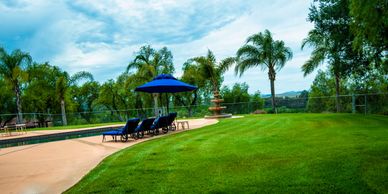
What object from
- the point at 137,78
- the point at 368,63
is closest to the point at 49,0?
the point at 137,78

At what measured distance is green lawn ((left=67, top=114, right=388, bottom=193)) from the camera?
163 inches

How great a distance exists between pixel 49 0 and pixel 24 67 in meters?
15.4

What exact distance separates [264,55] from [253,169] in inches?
664

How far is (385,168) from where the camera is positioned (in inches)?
182

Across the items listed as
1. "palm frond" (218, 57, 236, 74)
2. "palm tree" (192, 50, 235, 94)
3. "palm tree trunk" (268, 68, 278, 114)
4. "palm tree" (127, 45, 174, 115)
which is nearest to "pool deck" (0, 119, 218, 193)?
"palm tree" (192, 50, 235, 94)

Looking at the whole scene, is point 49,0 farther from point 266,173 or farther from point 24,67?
point 24,67

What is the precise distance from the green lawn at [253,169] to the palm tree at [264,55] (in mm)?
13755

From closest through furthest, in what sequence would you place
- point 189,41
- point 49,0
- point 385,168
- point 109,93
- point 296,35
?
point 385,168
point 49,0
point 296,35
point 189,41
point 109,93

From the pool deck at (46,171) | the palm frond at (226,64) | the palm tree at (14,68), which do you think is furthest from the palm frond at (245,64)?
the palm tree at (14,68)

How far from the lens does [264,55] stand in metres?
20.9

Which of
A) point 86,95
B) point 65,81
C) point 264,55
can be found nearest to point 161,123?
point 264,55

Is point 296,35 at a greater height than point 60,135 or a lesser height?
greater

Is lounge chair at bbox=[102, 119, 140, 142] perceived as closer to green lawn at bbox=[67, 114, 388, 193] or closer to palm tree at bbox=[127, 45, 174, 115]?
green lawn at bbox=[67, 114, 388, 193]

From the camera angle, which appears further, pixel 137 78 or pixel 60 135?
pixel 137 78
